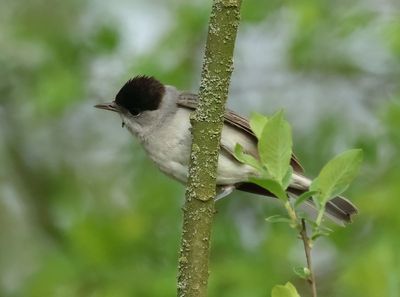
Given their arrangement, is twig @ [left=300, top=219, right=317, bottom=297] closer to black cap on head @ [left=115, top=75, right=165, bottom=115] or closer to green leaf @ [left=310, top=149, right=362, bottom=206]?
green leaf @ [left=310, top=149, right=362, bottom=206]

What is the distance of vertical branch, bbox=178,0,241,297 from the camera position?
270cm

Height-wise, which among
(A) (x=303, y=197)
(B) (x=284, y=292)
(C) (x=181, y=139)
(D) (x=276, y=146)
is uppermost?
(C) (x=181, y=139)

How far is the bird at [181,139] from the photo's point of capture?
438 centimetres

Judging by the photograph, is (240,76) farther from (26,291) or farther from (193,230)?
(193,230)

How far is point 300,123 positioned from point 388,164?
131cm

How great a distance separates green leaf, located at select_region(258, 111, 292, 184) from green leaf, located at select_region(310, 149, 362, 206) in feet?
0.32

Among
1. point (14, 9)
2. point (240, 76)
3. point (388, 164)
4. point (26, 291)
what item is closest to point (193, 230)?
point (388, 164)

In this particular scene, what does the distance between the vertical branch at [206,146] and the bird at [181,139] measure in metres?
1.40

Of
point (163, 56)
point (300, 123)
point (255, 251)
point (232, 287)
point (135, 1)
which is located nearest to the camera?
point (232, 287)

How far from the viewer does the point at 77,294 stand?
6094mm

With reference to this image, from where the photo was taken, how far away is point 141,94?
4.91 meters

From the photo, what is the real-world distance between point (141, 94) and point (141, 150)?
214 cm

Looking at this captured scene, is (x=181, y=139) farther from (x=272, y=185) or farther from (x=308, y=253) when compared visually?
(x=308, y=253)

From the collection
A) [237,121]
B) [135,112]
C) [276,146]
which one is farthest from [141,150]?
[276,146]
